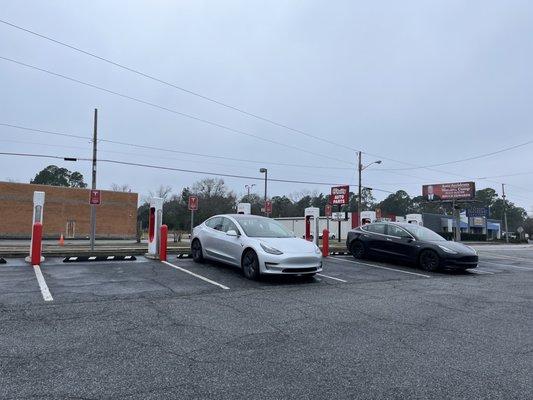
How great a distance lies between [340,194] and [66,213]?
30.9m

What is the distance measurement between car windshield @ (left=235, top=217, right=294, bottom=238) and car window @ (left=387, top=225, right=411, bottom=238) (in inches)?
202

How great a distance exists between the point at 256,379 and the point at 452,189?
61.6 metres

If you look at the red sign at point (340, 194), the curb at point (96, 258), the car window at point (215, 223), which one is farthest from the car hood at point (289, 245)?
the red sign at point (340, 194)

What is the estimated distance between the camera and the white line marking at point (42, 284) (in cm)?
726

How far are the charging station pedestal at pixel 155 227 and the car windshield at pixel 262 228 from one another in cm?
311

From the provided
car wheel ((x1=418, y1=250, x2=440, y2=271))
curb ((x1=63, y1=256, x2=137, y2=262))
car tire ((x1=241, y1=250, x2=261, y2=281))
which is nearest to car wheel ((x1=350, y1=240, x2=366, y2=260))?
car wheel ((x1=418, y1=250, x2=440, y2=271))

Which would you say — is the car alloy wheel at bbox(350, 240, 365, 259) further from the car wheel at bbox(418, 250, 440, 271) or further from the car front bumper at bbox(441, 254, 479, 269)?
the car front bumper at bbox(441, 254, 479, 269)

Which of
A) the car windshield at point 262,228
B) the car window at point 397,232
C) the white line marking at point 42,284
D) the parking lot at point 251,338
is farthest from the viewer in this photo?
the car window at point 397,232

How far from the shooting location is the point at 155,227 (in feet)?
43.3

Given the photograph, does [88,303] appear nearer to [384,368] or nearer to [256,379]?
[256,379]

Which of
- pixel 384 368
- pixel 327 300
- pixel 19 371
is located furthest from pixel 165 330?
pixel 327 300

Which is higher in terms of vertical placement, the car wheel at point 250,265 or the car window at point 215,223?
the car window at point 215,223

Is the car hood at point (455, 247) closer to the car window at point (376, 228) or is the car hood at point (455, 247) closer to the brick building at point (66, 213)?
the car window at point (376, 228)

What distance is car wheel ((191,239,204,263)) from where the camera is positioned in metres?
12.1
